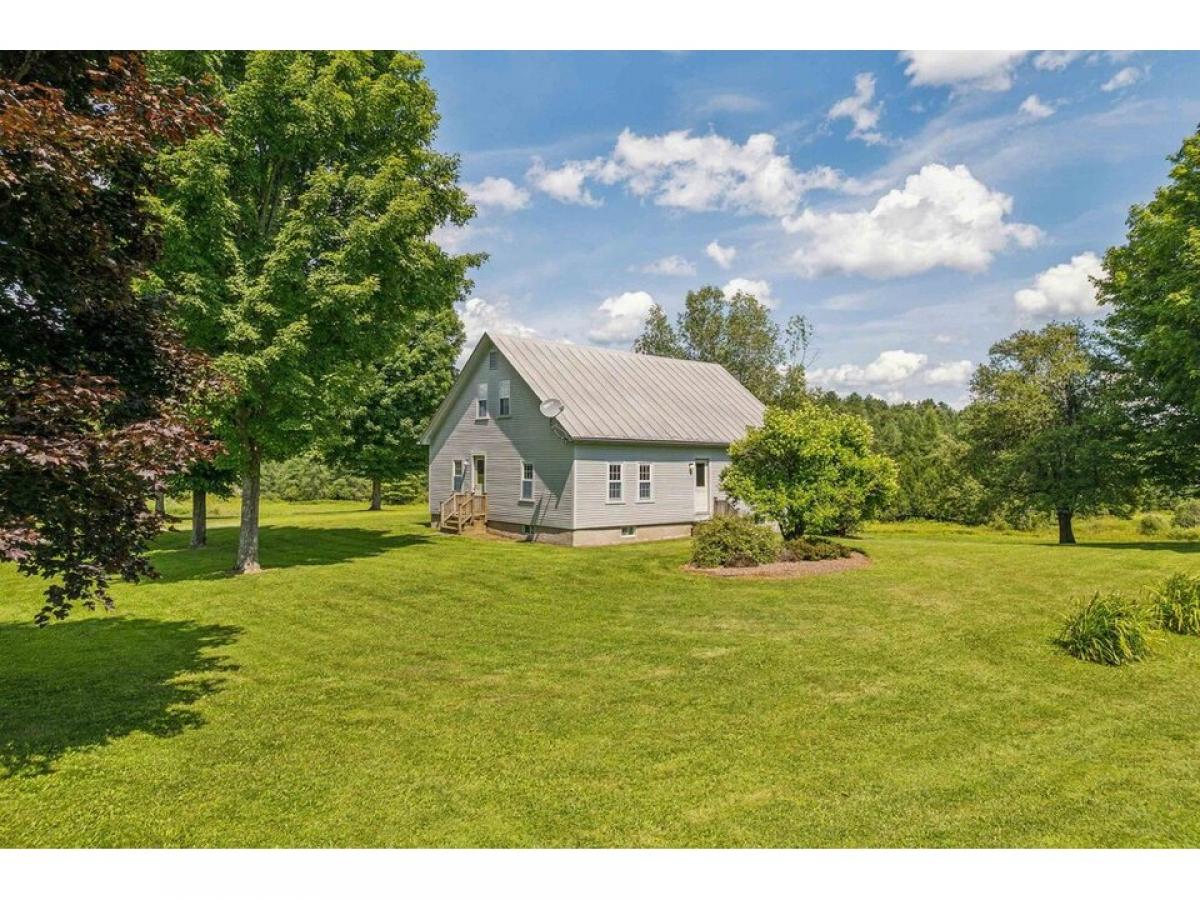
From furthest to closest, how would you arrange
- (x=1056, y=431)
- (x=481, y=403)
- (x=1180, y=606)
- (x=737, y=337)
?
1. (x=737, y=337)
2. (x=481, y=403)
3. (x=1056, y=431)
4. (x=1180, y=606)

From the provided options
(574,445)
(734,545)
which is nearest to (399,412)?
(574,445)

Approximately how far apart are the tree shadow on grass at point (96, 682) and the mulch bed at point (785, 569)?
975cm

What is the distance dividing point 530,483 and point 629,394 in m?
5.34

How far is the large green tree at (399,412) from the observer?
110 feet

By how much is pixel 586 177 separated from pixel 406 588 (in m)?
9.21

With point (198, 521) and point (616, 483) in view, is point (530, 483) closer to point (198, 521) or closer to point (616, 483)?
point (616, 483)

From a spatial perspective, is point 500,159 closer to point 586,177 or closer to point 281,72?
point 586,177

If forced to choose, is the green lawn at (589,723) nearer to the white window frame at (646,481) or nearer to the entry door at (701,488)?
the white window frame at (646,481)

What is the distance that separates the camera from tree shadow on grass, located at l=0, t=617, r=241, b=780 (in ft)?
20.3

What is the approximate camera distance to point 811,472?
16.6 m

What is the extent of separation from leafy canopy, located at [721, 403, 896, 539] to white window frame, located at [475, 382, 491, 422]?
1110cm

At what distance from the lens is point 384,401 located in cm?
3334

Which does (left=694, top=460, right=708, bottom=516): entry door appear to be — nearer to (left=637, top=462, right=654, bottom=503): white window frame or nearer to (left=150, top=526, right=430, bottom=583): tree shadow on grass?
(left=637, top=462, right=654, bottom=503): white window frame

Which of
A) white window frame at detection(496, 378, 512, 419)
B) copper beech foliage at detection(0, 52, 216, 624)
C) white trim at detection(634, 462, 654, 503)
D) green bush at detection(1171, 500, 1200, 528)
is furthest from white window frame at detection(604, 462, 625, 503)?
green bush at detection(1171, 500, 1200, 528)
